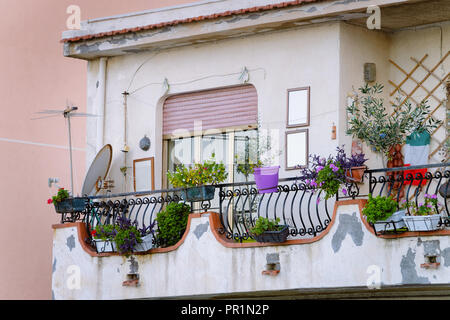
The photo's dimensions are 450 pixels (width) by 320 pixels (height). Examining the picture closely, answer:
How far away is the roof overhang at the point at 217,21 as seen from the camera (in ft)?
56.5

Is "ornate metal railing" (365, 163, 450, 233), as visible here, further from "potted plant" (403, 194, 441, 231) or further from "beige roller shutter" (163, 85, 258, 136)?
"beige roller shutter" (163, 85, 258, 136)

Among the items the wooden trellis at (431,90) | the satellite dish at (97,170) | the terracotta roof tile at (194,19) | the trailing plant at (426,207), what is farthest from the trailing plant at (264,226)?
the satellite dish at (97,170)

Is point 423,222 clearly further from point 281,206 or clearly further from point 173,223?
point 173,223

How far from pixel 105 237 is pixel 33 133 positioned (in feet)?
15.7

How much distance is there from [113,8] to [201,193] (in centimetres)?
680

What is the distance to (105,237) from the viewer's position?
703 inches

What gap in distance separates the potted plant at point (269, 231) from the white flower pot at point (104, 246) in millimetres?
2683

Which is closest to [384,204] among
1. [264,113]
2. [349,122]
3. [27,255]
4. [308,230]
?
[308,230]

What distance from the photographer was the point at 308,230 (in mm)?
16062

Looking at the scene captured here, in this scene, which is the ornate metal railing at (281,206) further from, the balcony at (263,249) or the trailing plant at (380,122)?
the trailing plant at (380,122)

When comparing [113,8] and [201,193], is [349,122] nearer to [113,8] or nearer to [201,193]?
[201,193]

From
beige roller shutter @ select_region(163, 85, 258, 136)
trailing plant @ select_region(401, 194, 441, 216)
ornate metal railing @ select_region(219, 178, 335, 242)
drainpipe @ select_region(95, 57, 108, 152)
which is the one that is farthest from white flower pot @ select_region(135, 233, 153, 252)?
trailing plant @ select_region(401, 194, 441, 216)

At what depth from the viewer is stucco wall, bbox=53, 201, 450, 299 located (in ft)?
49.2

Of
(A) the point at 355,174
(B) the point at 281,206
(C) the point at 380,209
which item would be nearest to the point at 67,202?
(B) the point at 281,206
